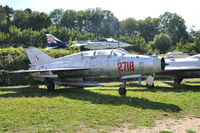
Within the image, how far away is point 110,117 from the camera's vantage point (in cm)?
685

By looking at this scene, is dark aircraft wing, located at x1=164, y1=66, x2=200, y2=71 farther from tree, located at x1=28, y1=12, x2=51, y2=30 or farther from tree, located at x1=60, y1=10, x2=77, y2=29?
tree, located at x1=60, y1=10, x2=77, y2=29

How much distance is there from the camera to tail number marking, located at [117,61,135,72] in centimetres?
1066

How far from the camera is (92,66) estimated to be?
12.2m

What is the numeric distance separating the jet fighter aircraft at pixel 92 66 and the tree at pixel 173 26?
10782 centimetres

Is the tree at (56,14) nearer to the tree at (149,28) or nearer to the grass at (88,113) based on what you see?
the tree at (149,28)

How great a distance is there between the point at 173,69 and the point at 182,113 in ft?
26.5

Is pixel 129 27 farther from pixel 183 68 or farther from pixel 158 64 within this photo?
pixel 158 64

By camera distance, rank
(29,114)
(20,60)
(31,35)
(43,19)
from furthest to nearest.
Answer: (43,19) → (31,35) → (20,60) → (29,114)

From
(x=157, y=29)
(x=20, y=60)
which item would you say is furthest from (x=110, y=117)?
(x=157, y=29)

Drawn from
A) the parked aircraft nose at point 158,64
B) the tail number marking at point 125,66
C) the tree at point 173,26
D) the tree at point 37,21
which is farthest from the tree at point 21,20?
the parked aircraft nose at point 158,64

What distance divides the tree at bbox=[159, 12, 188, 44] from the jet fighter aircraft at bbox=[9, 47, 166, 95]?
108 metres

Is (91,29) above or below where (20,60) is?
above

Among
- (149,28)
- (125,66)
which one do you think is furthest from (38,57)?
(149,28)

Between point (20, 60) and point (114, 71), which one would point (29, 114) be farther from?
point (20, 60)
